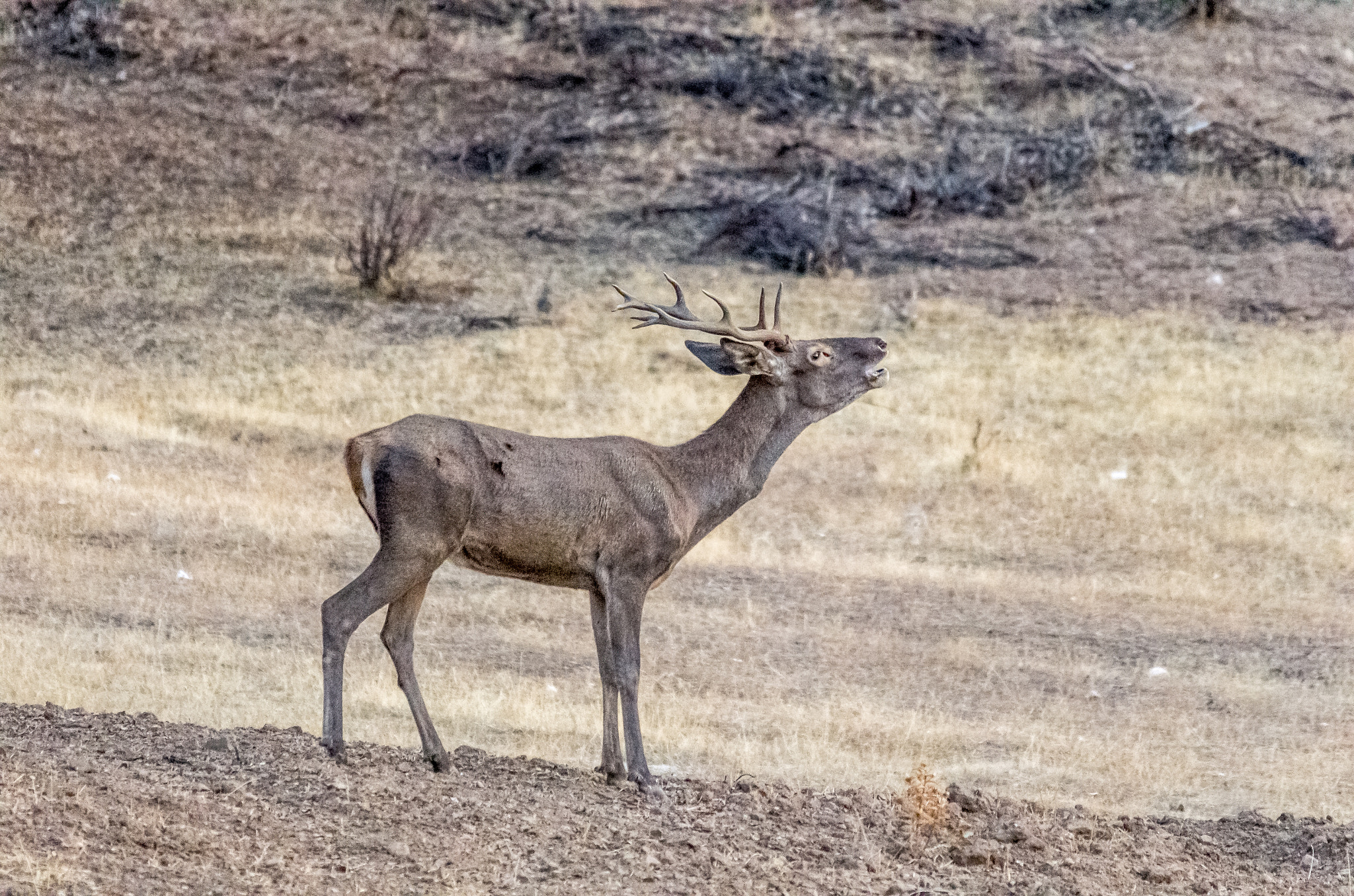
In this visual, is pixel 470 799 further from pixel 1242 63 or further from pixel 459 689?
pixel 1242 63

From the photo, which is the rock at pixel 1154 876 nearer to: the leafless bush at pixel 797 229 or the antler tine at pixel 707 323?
the antler tine at pixel 707 323

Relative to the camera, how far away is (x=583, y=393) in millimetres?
24078

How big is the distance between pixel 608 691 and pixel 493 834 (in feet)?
5.68

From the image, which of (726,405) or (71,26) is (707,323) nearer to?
(726,405)

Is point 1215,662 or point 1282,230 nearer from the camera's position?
point 1215,662

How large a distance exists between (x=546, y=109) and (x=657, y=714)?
21.9 meters

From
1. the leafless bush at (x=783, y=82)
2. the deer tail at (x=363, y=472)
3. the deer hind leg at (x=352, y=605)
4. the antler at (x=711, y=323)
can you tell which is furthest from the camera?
the leafless bush at (x=783, y=82)

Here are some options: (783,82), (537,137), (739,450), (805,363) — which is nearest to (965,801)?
(739,450)

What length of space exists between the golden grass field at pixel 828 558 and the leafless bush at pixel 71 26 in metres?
11.0

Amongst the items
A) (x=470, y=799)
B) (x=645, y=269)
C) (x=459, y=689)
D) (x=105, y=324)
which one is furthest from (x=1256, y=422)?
(x=470, y=799)

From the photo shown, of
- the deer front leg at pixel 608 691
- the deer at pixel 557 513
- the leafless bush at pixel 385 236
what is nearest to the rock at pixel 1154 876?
the deer at pixel 557 513

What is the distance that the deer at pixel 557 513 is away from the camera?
9.27 metres

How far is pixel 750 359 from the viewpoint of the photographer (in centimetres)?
1059

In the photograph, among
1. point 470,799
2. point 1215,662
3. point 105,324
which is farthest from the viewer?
point 105,324
